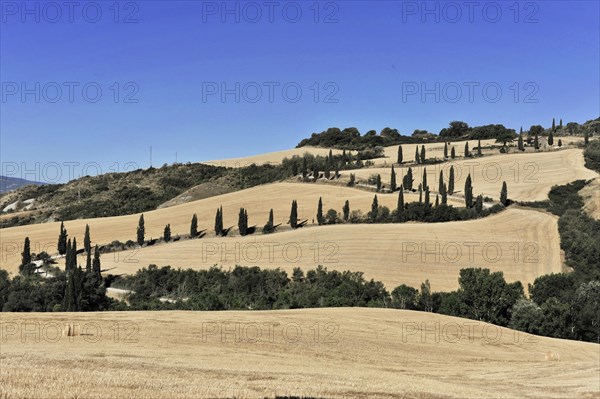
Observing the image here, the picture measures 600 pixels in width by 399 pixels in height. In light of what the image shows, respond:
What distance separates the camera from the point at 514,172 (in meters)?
131

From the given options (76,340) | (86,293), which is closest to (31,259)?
(86,293)

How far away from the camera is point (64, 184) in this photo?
193250 mm

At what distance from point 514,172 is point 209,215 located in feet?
224

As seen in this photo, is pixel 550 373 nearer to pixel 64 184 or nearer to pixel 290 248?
pixel 290 248

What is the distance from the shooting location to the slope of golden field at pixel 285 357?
17.8 m

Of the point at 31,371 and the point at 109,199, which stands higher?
the point at 109,199

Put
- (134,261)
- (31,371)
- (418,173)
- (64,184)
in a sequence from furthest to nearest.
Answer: (64,184) → (418,173) → (134,261) → (31,371)

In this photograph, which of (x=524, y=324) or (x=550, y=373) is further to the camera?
(x=524, y=324)

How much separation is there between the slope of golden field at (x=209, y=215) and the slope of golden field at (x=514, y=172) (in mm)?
14197

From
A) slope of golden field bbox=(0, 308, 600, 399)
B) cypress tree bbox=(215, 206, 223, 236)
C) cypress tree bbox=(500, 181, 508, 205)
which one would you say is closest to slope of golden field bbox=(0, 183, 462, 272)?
cypress tree bbox=(215, 206, 223, 236)

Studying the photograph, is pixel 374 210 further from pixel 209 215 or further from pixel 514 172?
pixel 514 172

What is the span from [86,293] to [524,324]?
40.3 m

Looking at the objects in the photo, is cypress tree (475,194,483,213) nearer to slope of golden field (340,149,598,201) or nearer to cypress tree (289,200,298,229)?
slope of golden field (340,149,598,201)

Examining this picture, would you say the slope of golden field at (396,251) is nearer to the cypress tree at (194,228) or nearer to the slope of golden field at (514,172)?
the cypress tree at (194,228)
